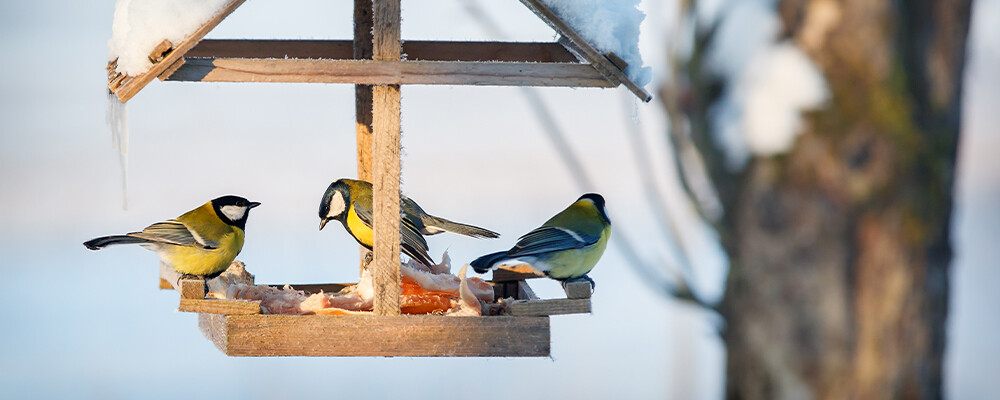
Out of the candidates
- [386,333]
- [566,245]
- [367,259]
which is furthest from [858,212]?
[367,259]

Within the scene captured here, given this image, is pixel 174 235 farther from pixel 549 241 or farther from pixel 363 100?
pixel 549 241

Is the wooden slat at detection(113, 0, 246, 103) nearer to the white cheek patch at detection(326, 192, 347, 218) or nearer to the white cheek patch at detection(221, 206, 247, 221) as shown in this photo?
the white cheek patch at detection(221, 206, 247, 221)

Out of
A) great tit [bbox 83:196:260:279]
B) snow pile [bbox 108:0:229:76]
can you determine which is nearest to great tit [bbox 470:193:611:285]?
great tit [bbox 83:196:260:279]

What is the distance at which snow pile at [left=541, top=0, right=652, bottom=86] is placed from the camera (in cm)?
299

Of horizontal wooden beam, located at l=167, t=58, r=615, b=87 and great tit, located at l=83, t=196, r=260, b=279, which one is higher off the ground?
horizontal wooden beam, located at l=167, t=58, r=615, b=87

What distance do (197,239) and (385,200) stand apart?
2.80 ft

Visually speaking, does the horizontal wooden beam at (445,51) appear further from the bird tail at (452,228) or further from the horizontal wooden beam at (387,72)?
the horizontal wooden beam at (387,72)

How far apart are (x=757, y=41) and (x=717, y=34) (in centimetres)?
19

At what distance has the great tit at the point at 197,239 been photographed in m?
3.41

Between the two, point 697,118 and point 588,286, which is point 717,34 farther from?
point 588,286

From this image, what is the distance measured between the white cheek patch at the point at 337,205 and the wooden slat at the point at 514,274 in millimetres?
619

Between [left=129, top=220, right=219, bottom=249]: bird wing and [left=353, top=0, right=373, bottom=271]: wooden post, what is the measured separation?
816 millimetres

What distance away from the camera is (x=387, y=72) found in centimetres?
293

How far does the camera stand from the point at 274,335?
306 cm
